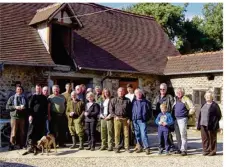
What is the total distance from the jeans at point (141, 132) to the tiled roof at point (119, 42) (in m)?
4.93

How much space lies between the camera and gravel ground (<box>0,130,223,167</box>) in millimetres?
7613

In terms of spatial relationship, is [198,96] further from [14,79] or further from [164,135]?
[14,79]

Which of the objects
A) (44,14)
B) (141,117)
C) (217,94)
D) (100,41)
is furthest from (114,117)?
(217,94)

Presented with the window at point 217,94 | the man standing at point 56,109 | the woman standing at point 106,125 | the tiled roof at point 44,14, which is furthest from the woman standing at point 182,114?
the window at point 217,94

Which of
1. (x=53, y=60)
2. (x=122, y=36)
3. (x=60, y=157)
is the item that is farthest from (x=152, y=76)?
(x=60, y=157)

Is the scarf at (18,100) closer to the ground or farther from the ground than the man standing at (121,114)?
farther from the ground

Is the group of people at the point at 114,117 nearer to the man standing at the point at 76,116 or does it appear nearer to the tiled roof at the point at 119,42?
the man standing at the point at 76,116

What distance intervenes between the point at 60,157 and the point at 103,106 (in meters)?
1.78

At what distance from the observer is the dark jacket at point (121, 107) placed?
8875 millimetres

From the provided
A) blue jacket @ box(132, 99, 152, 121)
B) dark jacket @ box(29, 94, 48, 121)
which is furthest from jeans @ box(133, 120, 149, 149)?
dark jacket @ box(29, 94, 48, 121)

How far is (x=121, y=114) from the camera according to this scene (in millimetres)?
8875

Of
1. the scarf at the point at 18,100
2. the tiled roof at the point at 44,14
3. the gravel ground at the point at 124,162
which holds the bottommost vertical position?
the gravel ground at the point at 124,162

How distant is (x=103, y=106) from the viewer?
930 centimetres

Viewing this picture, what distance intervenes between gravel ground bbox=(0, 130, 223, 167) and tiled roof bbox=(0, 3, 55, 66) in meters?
3.76
